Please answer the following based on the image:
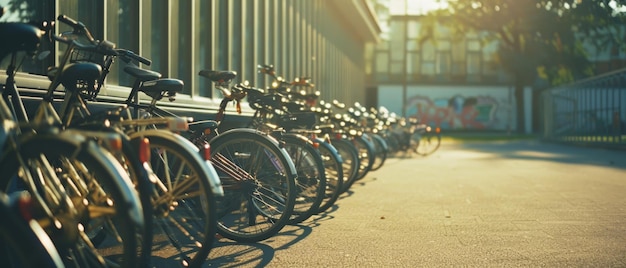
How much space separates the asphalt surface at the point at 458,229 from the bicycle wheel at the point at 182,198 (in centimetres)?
76

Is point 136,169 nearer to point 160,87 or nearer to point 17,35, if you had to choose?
point 17,35

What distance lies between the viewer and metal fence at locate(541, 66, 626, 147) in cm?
2212

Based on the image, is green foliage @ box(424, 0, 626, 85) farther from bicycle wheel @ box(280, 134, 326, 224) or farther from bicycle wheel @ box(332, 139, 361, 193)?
bicycle wheel @ box(280, 134, 326, 224)

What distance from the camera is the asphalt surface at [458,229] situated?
508 centimetres

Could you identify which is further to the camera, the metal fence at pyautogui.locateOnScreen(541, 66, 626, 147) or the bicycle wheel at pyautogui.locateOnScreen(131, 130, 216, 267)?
the metal fence at pyautogui.locateOnScreen(541, 66, 626, 147)

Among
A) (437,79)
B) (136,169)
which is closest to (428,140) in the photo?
(136,169)

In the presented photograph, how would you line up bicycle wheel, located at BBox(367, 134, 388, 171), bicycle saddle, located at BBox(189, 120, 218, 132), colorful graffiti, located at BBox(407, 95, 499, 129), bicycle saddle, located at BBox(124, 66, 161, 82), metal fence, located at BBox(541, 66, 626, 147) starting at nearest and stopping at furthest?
bicycle saddle, located at BBox(124, 66, 161, 82)
bicycle saddle, located at BBox(189, 120, 218, 132)
bicycle wheel, located at BBox(367, 134, 388, 171)
metal fence, located at BBox(541, 66, 626, 147)
colorful graffiti, located at BBox(407, 95, 499, 129)

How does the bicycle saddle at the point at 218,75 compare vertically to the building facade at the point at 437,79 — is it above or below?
below

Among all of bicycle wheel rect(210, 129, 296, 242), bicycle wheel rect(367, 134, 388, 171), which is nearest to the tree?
bicycle wheel rect(367, 134, 388, 171)

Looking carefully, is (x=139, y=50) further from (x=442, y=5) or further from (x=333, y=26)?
(x=442, y=5)

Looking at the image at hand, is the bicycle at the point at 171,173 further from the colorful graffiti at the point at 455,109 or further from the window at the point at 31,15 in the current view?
the colorful graffiti at the point at 455,109

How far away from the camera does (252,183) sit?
5633 mm

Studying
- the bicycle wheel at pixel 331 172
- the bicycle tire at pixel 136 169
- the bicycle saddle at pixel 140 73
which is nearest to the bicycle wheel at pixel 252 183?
the bicycle saddle at pixel 140 73

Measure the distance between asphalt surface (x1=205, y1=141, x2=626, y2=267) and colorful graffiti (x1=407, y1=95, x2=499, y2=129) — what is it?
1845 inches
